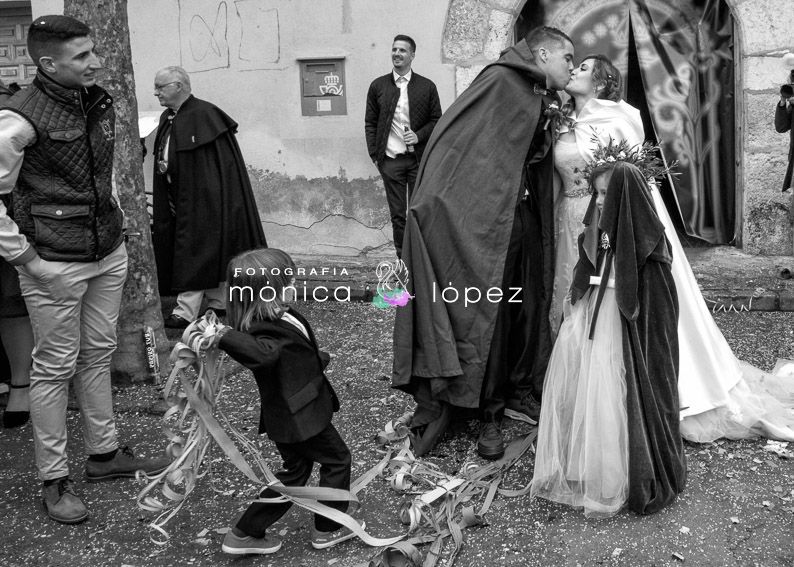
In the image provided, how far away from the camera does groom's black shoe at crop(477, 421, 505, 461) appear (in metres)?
4.27

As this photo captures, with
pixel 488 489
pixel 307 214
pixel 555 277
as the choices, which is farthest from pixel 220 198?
pixel 488 489

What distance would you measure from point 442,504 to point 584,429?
69cm

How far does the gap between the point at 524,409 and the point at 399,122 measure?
3.77 metres

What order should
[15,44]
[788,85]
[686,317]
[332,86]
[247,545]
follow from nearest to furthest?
1. [247,545]
2. [686,317]
3. [788,85]
4. [332,86]
5. [15,44]

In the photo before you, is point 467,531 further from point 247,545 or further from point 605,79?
point 605,79

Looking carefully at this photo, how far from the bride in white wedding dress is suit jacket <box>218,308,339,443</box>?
1.78 m

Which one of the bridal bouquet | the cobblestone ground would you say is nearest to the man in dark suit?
the cobblestone ground

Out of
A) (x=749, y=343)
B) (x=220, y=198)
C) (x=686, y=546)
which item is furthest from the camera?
(x=220, y=198)

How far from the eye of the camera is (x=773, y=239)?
7512 mm

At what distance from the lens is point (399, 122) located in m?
7.78

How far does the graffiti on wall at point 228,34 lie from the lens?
27.2 feet

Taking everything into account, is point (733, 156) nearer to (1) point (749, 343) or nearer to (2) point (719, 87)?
(2) point (719, 87)

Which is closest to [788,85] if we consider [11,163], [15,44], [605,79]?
[605,79]

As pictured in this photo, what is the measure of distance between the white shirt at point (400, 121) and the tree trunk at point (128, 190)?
9.26 ft
